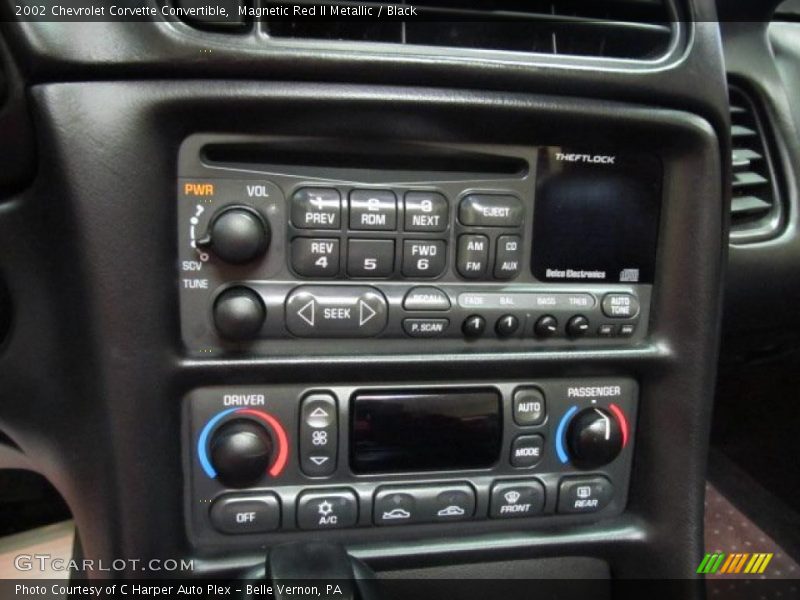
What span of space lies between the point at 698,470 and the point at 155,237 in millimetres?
545

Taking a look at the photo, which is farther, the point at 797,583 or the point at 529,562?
the point at 797,583

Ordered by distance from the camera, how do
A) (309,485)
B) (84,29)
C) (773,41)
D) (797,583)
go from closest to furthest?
(84,29)
(309,485)
(773,41)
(797,583)

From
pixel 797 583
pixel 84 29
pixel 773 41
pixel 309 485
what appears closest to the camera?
pixel 84 29

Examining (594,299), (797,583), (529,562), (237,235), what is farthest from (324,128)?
(797,583)

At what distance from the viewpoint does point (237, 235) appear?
0.57 meters

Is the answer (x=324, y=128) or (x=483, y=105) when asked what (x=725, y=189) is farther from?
(x=324, y=128)

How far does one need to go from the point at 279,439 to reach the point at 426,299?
0.56ft

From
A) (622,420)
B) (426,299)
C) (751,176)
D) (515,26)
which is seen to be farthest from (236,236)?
(751,176)

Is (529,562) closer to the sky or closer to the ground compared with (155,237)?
closer to the ground

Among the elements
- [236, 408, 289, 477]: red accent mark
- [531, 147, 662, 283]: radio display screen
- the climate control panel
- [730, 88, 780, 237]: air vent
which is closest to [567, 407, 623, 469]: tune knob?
the climate control panel

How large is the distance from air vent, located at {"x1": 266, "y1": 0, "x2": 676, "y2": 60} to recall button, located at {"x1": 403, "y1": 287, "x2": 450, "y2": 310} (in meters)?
0.20

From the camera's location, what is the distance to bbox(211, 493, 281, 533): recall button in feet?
2.05

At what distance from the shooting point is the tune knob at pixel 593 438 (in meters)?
0.67

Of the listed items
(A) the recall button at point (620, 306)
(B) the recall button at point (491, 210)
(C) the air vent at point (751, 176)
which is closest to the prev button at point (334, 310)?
(B) the recall button at point (491, 210)
